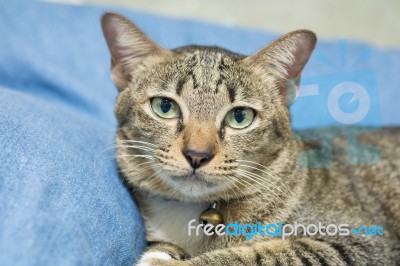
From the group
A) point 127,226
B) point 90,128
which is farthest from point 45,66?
point 127,226

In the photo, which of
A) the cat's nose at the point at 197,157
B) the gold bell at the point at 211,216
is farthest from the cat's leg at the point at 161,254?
the cat's nose at the point at 197,157

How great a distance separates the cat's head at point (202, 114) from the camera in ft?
3.53

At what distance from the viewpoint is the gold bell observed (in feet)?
3.90

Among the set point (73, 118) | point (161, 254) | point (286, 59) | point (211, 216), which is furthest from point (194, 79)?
point (73, 118)

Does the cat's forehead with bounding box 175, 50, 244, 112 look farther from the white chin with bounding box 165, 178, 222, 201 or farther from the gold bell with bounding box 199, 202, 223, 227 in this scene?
the gold bell with bounding box 199, 202, 223, 227

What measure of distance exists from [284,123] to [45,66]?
1250mm

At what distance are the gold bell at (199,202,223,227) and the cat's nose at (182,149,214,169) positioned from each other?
0.22 m

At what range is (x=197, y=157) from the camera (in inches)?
40.4

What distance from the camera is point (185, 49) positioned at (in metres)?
1.34

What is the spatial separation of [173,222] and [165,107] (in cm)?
35

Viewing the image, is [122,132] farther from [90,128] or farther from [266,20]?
[266,20]

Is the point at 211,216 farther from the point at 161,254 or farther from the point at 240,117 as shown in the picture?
the point at 240,117

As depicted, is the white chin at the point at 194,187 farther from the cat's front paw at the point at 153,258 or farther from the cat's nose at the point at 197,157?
the cat's front paw at the point at 153,258

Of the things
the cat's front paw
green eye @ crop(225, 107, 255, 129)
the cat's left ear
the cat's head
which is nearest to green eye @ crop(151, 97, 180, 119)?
the cat's head
